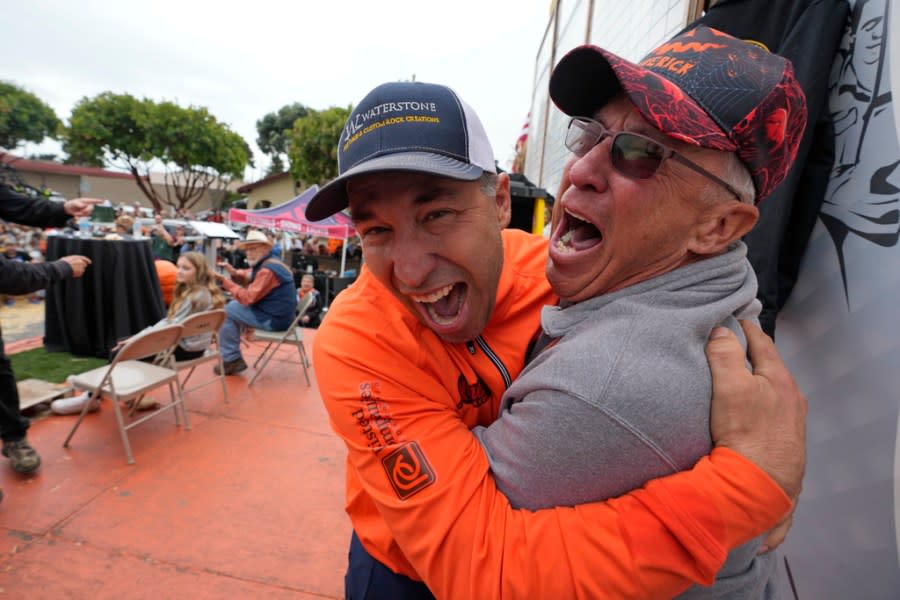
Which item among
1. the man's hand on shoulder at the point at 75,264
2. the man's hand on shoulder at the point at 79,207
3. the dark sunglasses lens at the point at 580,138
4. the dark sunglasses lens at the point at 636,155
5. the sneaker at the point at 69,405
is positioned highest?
the dark sunglasses lens at the point at 580,138

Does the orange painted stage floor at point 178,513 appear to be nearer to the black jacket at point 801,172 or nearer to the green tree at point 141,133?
the black jacket at point 801,172

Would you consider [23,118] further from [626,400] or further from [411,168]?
[626,400]

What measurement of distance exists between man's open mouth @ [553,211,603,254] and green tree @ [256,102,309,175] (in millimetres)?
59928

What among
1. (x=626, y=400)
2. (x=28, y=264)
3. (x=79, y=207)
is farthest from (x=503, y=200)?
(x=79, y=207)

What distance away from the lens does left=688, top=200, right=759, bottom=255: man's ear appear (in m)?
1.04

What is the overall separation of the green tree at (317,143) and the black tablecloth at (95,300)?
22.8 meters

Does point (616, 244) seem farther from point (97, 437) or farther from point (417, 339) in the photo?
point (97, 437)

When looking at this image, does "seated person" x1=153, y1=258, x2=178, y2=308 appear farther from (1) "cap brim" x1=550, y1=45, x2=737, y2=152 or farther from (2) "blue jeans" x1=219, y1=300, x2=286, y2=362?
(1) "cap brim" x1=550, y1=45, x2=737, y2=152

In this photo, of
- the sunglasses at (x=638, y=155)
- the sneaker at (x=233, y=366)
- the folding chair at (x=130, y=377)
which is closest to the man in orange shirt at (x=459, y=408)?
the sunglasses at (x=638, y=155)

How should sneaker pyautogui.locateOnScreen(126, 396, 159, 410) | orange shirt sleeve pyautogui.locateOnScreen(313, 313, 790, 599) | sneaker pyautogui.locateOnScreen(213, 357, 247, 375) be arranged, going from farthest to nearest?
1. sneaker pyautogui.locateOnScreen(213, 357, 247, 375)
2. sneaker pyautogui.locateOnScreen(126, 396, 159, 410)
3. orange shirt sleeve pyautogui.locateOnScreen(313, 313, 790, 599)

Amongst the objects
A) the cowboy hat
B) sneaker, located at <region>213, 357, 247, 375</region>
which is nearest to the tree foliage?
the cowboy hat

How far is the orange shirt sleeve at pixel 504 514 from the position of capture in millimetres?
863

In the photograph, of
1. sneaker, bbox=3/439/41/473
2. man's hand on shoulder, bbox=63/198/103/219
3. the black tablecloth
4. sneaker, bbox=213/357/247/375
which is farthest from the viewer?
the black tablecloth

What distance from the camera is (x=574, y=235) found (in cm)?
128
